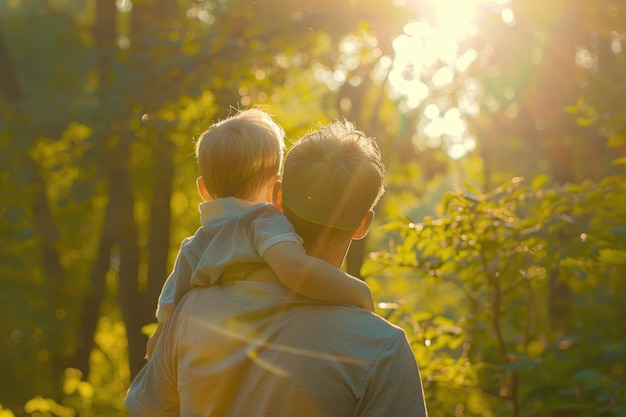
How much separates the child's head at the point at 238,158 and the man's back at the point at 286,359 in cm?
46

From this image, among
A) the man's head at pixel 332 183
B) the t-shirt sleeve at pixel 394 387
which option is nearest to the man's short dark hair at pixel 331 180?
the man's head at pixel 332 183

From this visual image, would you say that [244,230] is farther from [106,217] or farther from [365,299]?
[106,217]

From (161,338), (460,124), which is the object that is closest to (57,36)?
(460,124)

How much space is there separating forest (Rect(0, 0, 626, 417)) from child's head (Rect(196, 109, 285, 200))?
1.48 meters

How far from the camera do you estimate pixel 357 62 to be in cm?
1023

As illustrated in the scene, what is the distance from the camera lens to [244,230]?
90.2 inches

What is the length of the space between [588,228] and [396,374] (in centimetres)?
230

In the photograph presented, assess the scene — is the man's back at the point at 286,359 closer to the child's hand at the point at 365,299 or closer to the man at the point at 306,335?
the man at the point at 306,335

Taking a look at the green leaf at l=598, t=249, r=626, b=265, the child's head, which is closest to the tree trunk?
the green leaf at l=598, t=249, r=626, b=265

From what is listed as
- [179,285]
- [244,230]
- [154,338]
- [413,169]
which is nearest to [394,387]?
[244,230]

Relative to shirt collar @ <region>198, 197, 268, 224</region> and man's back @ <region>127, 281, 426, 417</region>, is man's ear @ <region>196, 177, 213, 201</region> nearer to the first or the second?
shirt collar @ <region>198, 197, 268, 224</region>

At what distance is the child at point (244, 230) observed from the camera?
2.13 metres

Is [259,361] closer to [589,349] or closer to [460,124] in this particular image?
[589,349]

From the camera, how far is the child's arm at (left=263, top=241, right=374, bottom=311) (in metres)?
2.09
